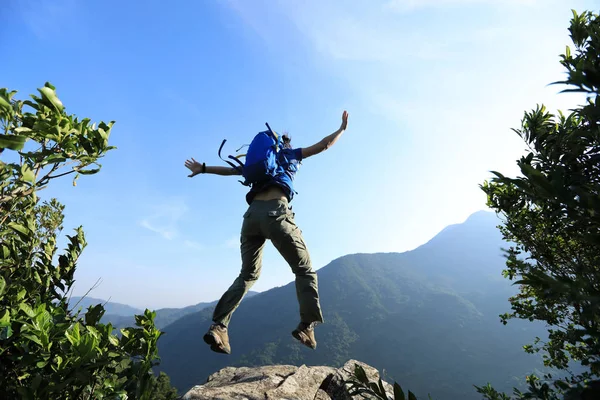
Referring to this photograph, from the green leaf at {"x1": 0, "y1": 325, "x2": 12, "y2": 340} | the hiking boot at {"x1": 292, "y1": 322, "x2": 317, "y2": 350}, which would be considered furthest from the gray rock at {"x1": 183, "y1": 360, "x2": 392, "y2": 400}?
the green leaf at {"x1": 0, "y1": 325, "x2": 12, "y2": 340}

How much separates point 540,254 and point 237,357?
19147 centimetres

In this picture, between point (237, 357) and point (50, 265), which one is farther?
point (237, 357)

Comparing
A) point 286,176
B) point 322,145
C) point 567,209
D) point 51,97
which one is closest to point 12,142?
point 51,97

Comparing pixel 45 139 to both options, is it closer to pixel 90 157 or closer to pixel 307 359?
pixel 90 157

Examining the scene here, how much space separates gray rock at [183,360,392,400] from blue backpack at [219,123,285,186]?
3020mm

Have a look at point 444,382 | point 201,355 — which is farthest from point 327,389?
point 201,355

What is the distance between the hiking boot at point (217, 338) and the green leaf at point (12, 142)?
12.2ft

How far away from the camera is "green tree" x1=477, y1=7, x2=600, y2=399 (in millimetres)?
1123

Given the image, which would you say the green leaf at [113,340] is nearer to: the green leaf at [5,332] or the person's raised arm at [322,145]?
the green leaf at [5,332]

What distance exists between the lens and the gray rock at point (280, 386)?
4199mm

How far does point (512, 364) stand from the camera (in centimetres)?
14212

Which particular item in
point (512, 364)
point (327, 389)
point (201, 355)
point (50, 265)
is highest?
point (50, 265)

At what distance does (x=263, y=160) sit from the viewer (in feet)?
Answer: 15.9

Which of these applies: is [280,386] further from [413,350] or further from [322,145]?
[413,350]
